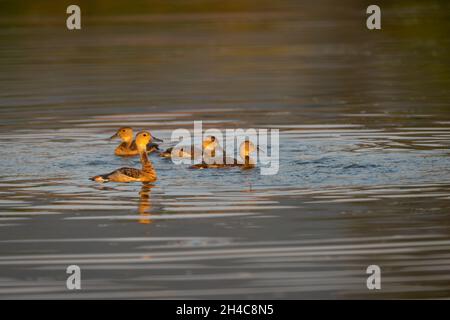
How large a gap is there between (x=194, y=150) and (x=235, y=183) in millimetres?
1760

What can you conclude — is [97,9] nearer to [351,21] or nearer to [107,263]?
[351,21]

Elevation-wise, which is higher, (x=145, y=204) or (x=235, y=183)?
(x=235, y=183)

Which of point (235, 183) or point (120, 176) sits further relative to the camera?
point (120, 176)

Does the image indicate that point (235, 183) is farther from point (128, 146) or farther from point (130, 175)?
point (128, 146)

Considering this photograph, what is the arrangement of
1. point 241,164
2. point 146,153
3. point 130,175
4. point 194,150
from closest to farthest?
point 130,175
point 241,164
point 146,153
point 194,150

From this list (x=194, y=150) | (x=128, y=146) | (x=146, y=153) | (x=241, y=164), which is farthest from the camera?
(x=128, y=146)

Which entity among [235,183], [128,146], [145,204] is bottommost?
[145,204]

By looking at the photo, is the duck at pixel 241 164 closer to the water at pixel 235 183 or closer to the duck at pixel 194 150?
the water at pixel 235 183

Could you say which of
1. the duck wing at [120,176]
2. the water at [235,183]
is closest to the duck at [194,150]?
the water at [235,183]

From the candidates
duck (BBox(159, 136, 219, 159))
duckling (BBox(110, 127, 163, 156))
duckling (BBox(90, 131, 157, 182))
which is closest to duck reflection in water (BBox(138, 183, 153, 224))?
duckling (BBox(90, 131, 157, 182))

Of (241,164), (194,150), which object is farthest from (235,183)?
(194,150)

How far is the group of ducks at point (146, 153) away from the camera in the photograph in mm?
12273

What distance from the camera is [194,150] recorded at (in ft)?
44.9

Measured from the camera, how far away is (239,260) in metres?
9.06
